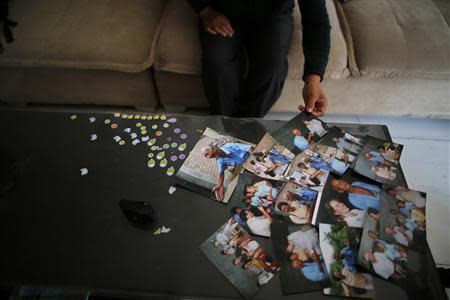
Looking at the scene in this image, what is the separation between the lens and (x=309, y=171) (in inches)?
32.3

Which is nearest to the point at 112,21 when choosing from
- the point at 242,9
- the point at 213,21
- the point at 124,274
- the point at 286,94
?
the point at 213,21

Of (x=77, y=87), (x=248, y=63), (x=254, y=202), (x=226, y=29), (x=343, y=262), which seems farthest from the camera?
(x=77, y=87)

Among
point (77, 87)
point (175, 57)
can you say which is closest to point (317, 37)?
point (175, 57)

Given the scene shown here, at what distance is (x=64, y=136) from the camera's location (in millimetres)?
915

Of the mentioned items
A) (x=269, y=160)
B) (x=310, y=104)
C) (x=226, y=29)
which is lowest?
(x=269, y=160)

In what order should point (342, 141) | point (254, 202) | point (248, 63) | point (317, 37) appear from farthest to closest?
1. point (248, 63)
2. point (317, 37)
3. point (342, 141)
4. point (254, 202)

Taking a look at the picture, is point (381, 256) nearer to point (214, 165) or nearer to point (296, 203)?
point (296, 203)

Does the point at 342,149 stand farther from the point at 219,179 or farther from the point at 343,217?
the point at 219,179

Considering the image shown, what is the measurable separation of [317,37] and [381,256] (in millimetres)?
774

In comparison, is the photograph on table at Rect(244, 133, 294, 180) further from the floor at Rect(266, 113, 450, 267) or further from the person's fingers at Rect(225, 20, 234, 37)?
the floor at Rect(266, 113, 450, 267)

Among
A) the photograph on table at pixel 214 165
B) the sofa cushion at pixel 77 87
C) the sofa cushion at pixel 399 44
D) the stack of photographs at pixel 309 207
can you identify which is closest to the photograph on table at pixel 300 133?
the stack of photographs at pixel 309 207

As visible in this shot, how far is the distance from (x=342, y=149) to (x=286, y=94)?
55cm

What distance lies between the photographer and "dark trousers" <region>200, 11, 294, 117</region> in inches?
45.1

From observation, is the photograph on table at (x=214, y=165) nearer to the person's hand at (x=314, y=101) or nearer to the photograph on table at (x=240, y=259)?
the photograph on table at (x=240, y=259)
